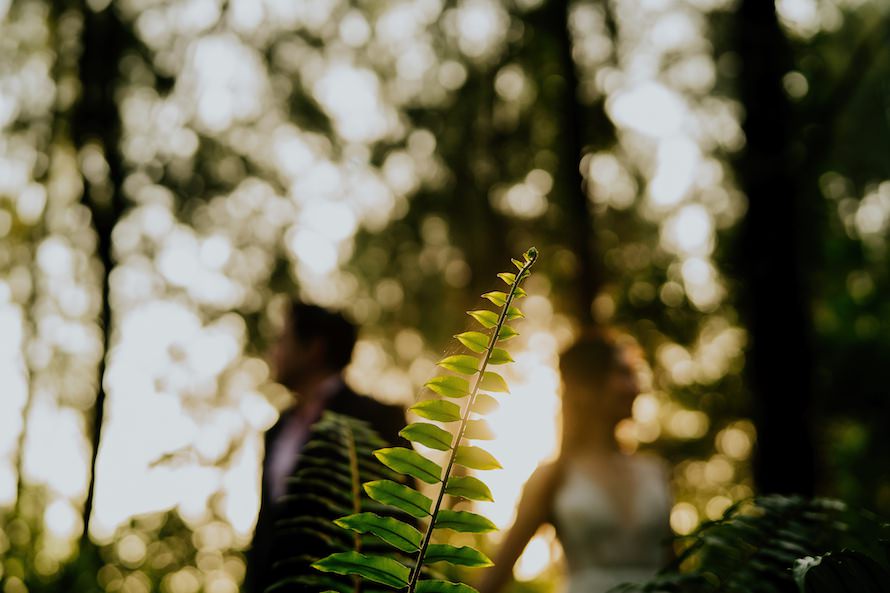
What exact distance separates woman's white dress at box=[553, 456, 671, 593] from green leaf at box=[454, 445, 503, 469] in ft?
5.99

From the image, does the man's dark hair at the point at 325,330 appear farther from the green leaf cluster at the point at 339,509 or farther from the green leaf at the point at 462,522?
the green leaf at the point at 462,522

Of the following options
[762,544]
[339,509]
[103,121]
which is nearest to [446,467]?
[339,509]

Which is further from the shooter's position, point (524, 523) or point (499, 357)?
point (524, 523)

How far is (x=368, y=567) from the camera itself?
1165 mm

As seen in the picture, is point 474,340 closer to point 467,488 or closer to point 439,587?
point 467,488

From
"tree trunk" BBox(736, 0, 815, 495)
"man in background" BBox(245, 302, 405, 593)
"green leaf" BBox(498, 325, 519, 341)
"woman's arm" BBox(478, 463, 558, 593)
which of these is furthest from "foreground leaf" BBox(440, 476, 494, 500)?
"tree trunk" BBox(736, 0, 815, 495)

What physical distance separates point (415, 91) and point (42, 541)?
9.60 meters

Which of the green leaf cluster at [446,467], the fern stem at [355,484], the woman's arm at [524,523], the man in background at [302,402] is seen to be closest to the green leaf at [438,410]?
the green leaf cluster at [446,467]

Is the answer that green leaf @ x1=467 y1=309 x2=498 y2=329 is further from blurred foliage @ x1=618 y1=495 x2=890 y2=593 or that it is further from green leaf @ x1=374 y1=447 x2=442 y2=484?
blurred foliage @ x1=618 y1=495 x2=890 y2=593

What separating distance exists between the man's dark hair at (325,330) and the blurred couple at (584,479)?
0.60ft

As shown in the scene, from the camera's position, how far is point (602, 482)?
2959 mm

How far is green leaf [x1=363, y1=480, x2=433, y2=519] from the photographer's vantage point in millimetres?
1190

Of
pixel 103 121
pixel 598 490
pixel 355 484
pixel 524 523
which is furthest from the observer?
pixel 103 121

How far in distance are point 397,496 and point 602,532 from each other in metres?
1.91
